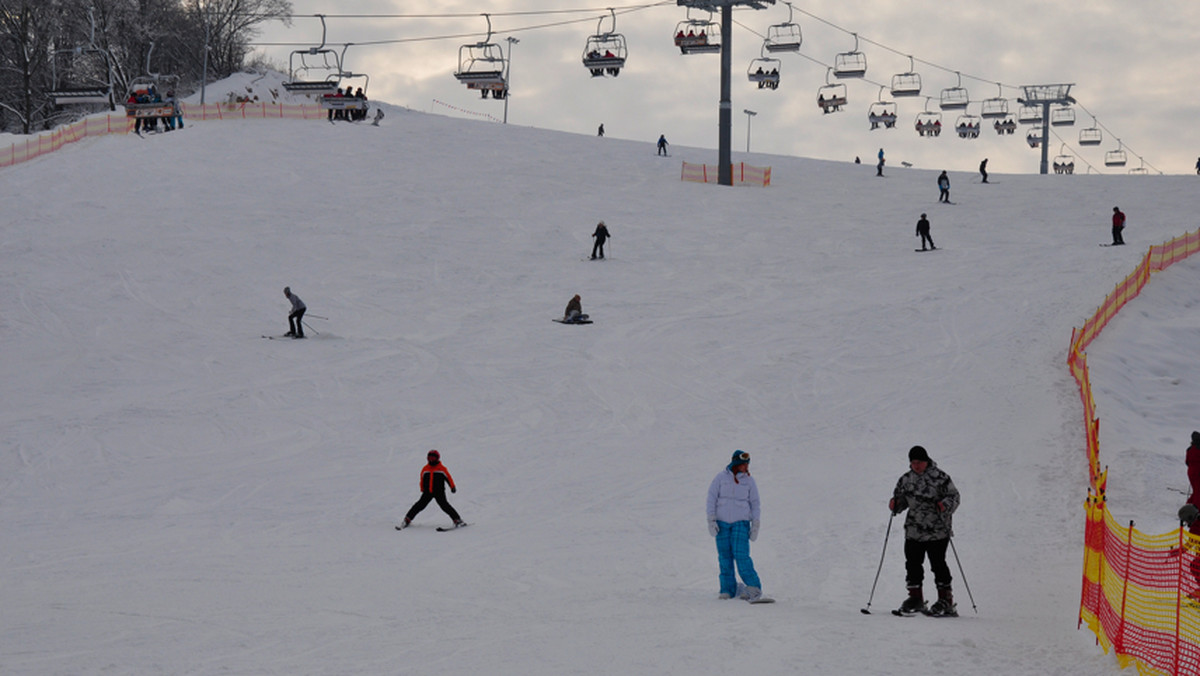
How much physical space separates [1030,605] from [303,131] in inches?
1830

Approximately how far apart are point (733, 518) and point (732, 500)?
15cm

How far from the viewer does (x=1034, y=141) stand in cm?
6612

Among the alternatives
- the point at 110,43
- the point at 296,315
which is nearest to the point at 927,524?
the point at 296,315

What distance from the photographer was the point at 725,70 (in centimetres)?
4447

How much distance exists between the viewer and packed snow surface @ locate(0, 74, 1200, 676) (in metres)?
7.77

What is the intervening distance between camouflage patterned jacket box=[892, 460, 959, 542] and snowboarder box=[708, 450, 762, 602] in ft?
4.15

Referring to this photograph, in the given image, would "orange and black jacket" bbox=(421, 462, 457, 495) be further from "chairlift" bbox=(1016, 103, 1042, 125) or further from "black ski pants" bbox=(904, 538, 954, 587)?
"chairlift" bbox=(1016, 103, 1042, 125)

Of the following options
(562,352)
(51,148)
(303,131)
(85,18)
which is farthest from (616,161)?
(85,18)

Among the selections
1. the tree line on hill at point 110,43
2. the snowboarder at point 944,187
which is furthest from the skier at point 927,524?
the tree line on hill at point 110,43

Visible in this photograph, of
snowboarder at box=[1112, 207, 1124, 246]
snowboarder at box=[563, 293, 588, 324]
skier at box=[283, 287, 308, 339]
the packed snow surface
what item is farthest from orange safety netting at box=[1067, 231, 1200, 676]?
snowboarder at box=[1112, 207, 1124, 246]

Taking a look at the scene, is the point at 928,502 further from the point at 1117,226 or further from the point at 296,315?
the point at 1117,226

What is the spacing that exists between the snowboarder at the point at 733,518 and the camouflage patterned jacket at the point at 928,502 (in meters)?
1.26

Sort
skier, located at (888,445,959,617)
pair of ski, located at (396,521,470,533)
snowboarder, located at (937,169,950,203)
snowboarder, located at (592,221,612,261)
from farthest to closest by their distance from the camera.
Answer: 1. snowboarder, located at (937,169,950,203)
2. snowboarder, located at (592,221,612,261)
3. pair of ski, located at (396,521,470,533)
4. skier, located at (888,445,959,617)

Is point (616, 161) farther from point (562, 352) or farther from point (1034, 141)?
point (1034, 141)
